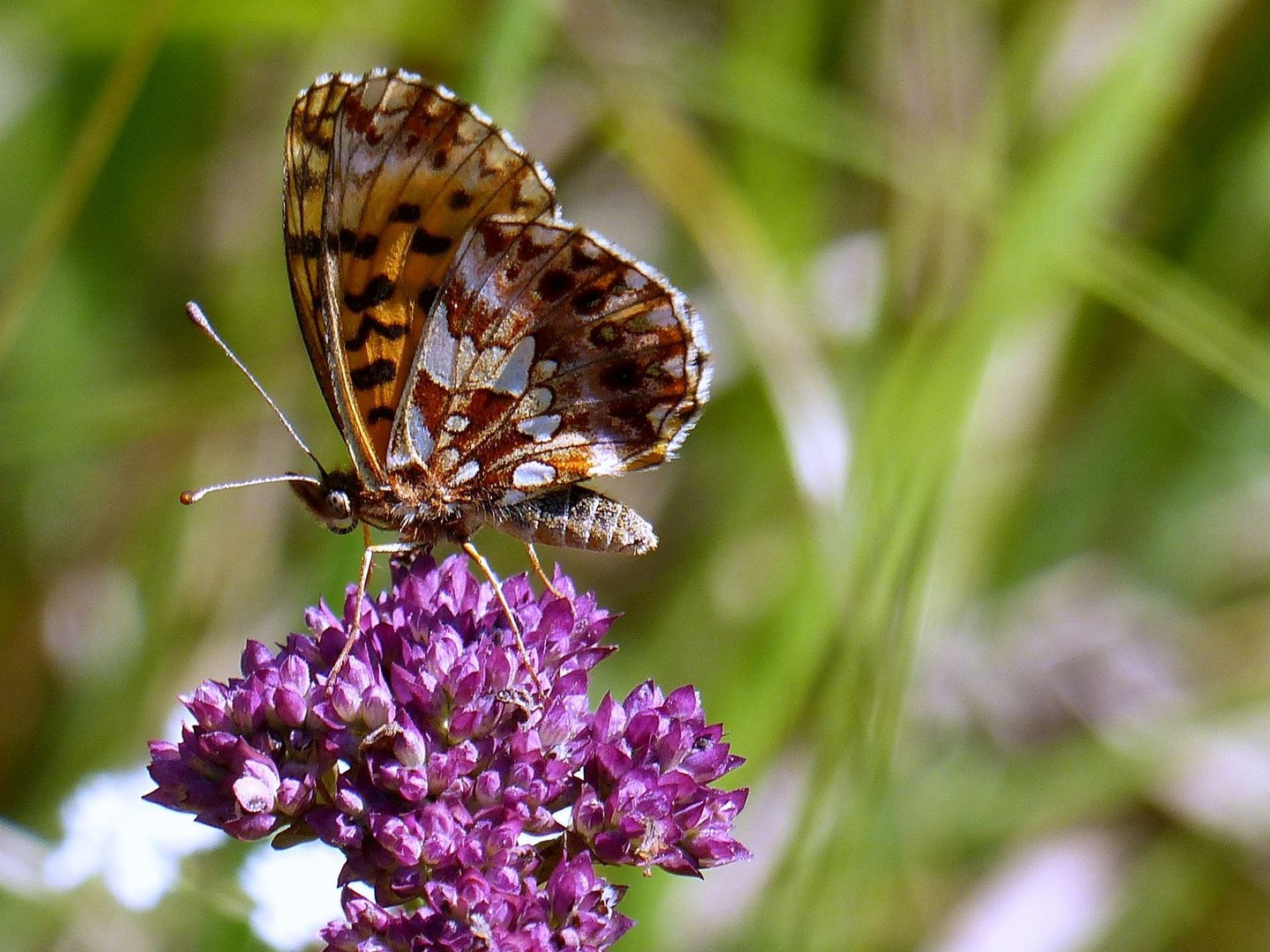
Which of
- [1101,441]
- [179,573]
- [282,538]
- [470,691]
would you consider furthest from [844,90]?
[470,691]

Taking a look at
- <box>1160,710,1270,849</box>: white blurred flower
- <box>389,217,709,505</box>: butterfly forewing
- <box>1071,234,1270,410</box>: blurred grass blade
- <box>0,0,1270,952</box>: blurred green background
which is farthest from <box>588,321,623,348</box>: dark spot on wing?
<box>1160,710,1270,849</box>: white blurred flower

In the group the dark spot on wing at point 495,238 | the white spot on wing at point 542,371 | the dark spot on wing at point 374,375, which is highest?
the dark spot on wing at point 495,238

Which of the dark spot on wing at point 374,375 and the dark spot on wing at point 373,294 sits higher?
the dark spot on wing at point 373,294

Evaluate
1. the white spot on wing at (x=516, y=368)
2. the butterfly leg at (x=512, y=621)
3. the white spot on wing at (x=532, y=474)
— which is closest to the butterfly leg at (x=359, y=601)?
the butterfly leg at (x=512, y=621)

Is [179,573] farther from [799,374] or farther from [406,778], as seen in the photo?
[406,778]

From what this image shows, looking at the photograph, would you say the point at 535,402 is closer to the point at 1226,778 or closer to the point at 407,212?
the point at 407,212

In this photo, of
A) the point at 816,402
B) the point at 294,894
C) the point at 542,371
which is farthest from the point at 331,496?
the point at 816,402

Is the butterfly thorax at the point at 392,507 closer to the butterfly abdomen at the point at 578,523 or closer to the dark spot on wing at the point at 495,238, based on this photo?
the butterfly abdomen at the point at 578,523

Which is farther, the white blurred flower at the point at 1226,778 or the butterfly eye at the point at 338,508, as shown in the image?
the white blurred flower at the point at 1226,778
